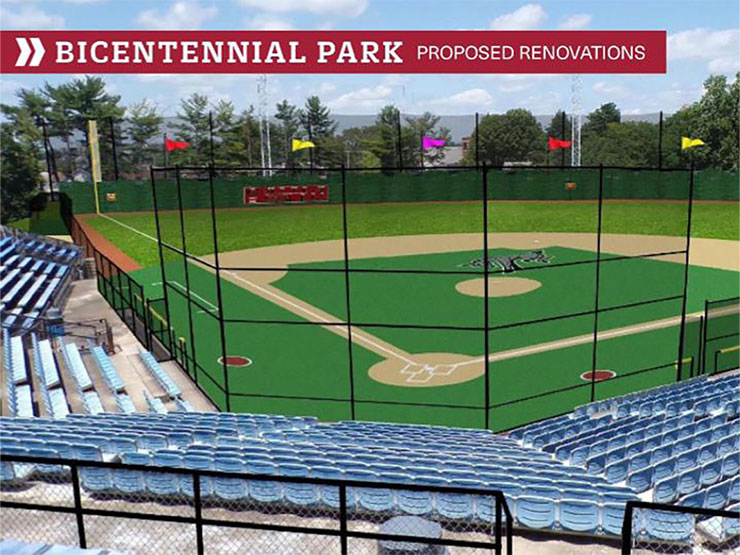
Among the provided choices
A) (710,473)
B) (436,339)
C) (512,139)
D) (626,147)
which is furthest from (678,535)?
(512,139)

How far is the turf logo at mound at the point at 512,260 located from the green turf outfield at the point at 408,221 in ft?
30.8

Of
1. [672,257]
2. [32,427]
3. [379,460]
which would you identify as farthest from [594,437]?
[672,257]

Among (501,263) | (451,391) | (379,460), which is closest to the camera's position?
(379,460)

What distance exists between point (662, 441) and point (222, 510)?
7.32 meters

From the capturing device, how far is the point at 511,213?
53875 mm

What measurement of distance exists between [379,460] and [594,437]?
4.36m

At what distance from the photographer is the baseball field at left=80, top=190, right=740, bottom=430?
723 inches

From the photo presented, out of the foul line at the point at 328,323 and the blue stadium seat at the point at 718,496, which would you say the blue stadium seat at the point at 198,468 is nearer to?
the foul line at the point at 328,323

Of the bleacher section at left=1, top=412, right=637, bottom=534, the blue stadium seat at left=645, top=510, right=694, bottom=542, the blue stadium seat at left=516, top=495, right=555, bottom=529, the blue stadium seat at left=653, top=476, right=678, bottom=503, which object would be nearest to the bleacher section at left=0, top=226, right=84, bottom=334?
the bleacher section at left=1, top=412, right=637, bottom=534

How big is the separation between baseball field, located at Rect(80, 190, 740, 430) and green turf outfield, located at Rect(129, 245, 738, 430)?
81 millimetres

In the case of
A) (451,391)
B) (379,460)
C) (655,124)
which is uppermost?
(655,124)

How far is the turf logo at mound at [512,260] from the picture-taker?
3638cm

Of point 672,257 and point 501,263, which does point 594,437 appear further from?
point 672,257

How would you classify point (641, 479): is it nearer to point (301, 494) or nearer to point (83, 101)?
point (301, 494)
